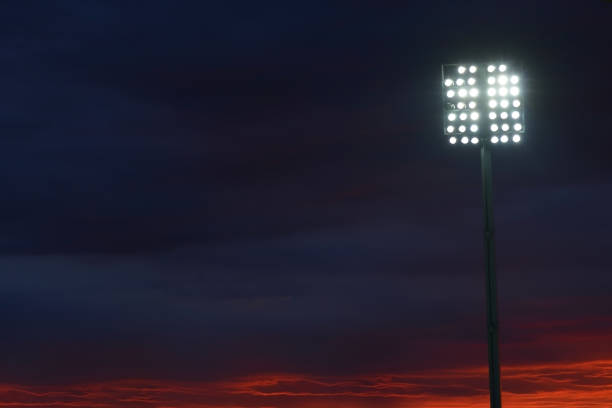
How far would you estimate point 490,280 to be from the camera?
103 feet

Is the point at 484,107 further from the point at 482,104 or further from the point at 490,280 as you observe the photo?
the point at 490,280

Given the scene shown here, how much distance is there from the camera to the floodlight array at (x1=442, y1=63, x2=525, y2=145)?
32.3m

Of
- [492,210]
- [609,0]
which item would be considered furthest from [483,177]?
[609,0]

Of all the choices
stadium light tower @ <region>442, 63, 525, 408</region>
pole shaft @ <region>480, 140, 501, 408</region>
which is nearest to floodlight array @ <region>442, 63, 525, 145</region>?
stadium light tower @ <region>442, 63, 525, 408</region>

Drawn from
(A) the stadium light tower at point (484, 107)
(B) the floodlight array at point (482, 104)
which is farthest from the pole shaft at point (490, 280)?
(B) the floodlight array at point (482, 104)

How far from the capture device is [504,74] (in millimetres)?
32500

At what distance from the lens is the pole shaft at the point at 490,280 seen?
31.1 meters

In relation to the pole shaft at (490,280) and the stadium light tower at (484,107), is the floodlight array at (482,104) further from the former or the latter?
the pole shaft at (490,280)

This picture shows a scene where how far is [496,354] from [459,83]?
6719 mm

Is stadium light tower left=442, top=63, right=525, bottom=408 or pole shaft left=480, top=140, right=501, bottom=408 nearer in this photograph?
A: pole shaft left=480, top=140, right=501, bottom=408

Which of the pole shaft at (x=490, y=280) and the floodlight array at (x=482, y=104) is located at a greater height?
the floodlight array at (x=482, y=104)

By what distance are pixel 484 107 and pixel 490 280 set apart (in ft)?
14.1

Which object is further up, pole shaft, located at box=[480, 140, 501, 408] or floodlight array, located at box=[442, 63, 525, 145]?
floodlight array, located at box=[442, 63, 525, 145]

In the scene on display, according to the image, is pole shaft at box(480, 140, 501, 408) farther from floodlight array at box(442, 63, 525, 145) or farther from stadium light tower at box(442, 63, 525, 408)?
floodlight array at box(442, 63, 525, 145)
